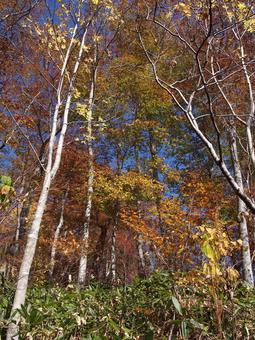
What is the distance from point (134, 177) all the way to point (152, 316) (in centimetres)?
860

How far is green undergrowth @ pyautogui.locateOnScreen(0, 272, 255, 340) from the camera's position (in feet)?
10.7

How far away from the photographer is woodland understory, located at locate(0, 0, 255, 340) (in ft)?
11.7

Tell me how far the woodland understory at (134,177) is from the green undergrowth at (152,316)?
0.07ft

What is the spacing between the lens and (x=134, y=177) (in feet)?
40.6

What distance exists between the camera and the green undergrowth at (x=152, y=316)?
325 cm

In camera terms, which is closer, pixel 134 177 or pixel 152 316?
pixel 152 316

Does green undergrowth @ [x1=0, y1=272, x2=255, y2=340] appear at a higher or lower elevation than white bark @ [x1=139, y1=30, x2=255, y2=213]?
lower

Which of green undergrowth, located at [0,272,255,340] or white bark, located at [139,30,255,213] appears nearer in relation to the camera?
white bark, located at [139,30,255,213]

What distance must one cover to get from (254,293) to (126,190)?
8458mm

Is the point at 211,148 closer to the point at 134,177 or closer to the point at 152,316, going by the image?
the point at 152,316

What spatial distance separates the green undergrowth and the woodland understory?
0.07 ft

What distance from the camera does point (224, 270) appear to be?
3039 millimetres

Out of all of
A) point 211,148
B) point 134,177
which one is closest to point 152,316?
point 211,148

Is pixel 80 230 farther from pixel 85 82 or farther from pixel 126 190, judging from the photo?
pixel 85 82
